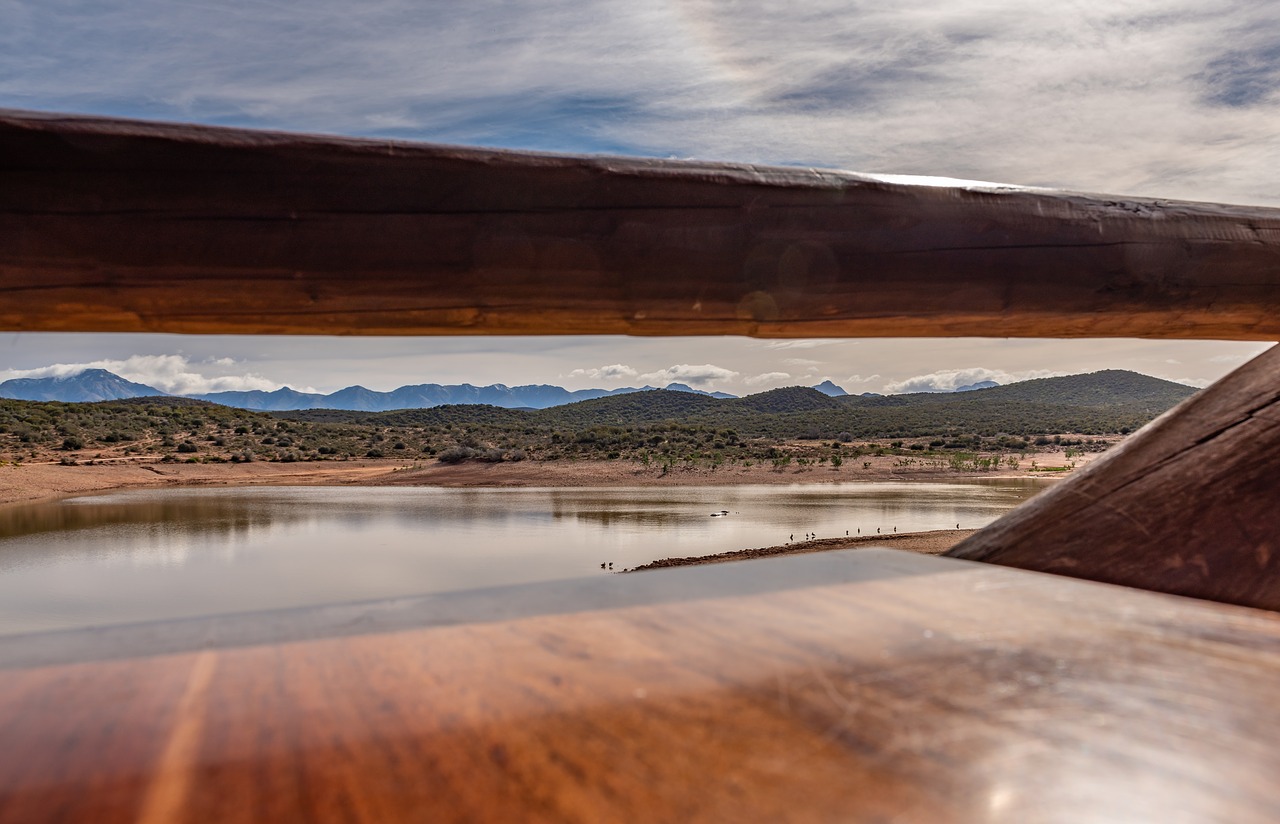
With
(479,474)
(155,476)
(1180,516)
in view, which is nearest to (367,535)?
(479,474)

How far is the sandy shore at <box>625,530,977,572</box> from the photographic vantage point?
9295mm

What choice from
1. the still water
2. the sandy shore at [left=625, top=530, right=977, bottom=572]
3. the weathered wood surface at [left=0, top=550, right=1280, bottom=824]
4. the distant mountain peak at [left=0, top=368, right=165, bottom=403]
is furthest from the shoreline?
the distant mountain peak at [left=0, top=368, right=165, bottom=403]

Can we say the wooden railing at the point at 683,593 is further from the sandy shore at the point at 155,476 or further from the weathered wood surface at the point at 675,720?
the sandy shore at the point at 155,476

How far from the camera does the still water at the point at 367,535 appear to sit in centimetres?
856

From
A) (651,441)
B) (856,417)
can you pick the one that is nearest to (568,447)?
(651,441)

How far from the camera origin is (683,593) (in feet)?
2.65

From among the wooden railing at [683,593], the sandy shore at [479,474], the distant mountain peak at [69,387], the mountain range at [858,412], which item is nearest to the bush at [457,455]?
the sandy shore at [479,474]

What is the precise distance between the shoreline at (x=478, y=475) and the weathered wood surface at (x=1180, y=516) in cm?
1917

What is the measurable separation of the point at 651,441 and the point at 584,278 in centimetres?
2656

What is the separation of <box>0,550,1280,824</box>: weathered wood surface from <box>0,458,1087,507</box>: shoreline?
19.8 meters

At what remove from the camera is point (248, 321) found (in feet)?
3.32

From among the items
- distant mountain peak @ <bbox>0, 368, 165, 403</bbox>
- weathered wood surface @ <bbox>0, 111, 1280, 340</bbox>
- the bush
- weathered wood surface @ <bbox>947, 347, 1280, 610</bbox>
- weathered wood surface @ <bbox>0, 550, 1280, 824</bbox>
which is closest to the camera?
weathered wood surface @ <bbox>0, 550, 1280, 824</bbox>

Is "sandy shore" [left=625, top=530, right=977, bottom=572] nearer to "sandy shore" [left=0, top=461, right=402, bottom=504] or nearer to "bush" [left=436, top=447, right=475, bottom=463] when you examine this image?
"sandy shore" [left=0, top=461, right=402, bottom=504]

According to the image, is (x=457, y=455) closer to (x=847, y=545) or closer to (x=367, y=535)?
(x=367, y=535)
